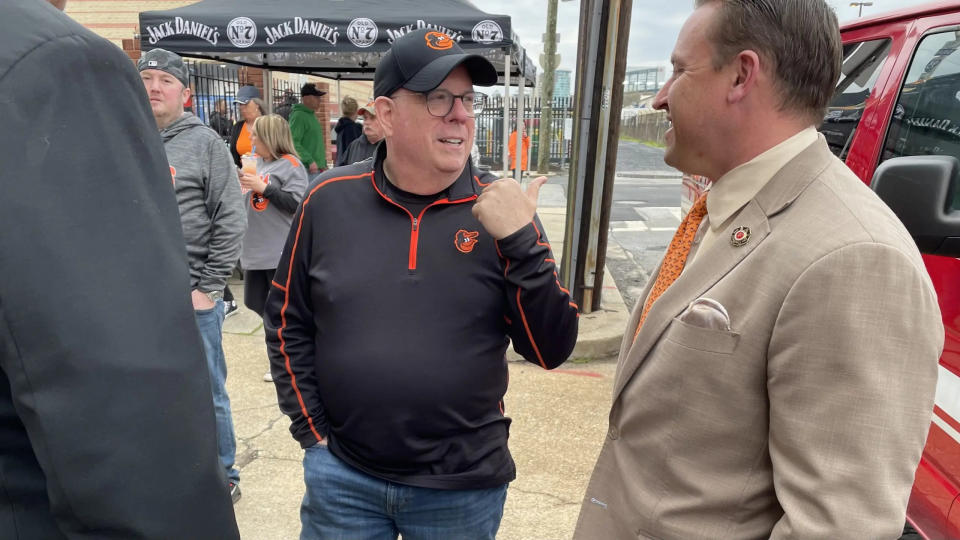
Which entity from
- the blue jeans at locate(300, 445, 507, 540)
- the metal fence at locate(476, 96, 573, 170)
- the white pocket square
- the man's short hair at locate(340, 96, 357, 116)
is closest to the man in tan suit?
the white pocket square

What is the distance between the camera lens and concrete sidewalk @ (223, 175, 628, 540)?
3.22 m

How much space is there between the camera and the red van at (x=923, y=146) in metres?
1.52

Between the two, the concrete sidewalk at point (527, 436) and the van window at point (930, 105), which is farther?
the concrete sidewalk at point (527, 436)

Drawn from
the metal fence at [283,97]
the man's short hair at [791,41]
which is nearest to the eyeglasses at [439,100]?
the man's short hair at [791,41]

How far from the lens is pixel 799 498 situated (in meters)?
1.03

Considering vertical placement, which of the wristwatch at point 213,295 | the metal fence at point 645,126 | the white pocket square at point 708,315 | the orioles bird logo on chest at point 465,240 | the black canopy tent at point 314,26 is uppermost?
the black canopy tent at point 314,26

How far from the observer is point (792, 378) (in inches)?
40.6

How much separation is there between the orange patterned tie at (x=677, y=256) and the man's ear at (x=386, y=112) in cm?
86

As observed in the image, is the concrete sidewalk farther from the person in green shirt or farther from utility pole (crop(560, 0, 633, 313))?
the person in green shirt

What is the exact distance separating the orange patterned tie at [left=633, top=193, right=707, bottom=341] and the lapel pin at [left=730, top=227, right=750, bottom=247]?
0.68 ft

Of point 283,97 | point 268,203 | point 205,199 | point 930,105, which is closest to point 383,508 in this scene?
point 205,199

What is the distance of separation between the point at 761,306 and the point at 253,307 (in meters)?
3.75

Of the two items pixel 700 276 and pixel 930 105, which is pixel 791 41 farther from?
pixel 930 105

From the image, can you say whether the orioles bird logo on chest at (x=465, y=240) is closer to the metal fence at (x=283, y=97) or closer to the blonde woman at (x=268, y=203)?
the blonde woman at (x=268, y=203)
